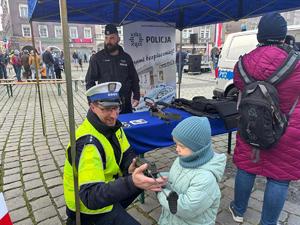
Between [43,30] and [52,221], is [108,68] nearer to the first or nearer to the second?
[52,221]

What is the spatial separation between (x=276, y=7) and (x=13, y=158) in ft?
16.6

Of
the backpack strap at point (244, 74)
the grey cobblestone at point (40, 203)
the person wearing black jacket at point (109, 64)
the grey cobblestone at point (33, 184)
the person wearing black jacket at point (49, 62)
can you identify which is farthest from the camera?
the person wearing black jacket at point (49, 62)

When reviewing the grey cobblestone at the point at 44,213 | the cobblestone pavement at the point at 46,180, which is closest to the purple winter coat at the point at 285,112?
the cobblestone pavement at the point at 46,180

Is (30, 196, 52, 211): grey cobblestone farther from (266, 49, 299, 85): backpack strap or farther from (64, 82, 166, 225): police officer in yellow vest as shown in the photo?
(266, 49, 299, 85): backpack strap

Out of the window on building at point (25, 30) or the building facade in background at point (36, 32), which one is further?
the window on building at point (25, 30)

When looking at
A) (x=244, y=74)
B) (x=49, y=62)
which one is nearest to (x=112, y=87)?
(x=244, y=74)

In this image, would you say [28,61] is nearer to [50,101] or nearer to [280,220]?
[50,101]

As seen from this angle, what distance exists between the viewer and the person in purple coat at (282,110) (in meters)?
1.88

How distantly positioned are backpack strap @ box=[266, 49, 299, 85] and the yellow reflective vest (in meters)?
1.26

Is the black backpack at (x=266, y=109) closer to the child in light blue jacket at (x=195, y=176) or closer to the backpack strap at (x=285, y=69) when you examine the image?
the backpack strap at (x=285, y=69)

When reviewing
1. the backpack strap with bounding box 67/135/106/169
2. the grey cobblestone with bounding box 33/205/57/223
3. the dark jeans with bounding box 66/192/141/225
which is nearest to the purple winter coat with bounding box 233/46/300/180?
the dark jeans with bounding box 66/192/141/225

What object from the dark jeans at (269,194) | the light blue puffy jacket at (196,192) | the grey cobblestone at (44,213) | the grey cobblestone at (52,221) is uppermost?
the light blue puffy jacket at (196,192)

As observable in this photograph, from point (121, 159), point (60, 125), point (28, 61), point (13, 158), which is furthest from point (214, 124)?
point (28, 61)

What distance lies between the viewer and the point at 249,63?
2041 millimetres
